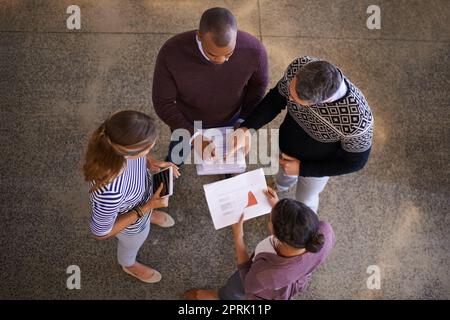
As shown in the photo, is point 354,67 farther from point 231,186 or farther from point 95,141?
point 95,141

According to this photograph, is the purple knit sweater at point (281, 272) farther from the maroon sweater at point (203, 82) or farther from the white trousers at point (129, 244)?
the maroon sweater at point (203, 82)

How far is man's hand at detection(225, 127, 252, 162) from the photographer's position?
2268 millimetres

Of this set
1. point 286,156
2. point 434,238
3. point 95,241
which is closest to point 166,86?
point 286,156

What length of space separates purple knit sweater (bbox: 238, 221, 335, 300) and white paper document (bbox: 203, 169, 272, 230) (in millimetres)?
423

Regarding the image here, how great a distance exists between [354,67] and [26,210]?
2.77 m

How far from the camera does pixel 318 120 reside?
1.79 metres

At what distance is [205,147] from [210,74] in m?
0.56

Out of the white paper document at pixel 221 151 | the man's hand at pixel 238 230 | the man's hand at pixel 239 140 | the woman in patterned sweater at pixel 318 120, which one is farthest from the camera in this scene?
the white paper document at pixel 221 151

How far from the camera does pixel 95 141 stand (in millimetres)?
1525

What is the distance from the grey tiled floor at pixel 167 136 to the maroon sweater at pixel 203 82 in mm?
819

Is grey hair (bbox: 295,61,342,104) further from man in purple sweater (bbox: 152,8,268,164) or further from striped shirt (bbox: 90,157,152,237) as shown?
striped shirt (bbox: 90,157,152,237)

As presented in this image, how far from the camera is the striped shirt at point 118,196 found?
5.16 ft

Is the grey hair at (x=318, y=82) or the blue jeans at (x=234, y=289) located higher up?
the grey hair at (x=318, y=82)

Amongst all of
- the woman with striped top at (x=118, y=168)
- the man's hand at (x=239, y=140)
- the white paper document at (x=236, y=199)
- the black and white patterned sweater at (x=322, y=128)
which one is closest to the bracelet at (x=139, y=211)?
the woman with striped top at (x=118, y=168)
